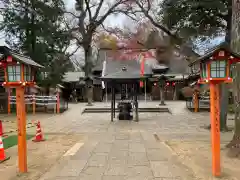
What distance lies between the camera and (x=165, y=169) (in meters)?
5.94

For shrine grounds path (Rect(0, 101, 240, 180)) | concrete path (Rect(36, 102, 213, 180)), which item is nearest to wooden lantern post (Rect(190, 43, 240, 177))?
shrine grounds path (Rect(0, 101, 240, 180))

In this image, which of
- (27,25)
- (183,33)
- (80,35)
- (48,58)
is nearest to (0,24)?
(27,25)

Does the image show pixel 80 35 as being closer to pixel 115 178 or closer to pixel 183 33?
pixel 183 33

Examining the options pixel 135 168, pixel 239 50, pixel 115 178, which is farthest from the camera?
pixel 239 50

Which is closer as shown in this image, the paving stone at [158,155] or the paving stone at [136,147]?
the paving stone at [158,155]

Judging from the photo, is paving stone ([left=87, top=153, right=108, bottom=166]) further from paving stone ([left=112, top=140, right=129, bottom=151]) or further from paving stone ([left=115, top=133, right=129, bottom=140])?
paving stone ([left=115, top=133, right=129, bottom=140])

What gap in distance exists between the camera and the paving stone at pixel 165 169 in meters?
5.54

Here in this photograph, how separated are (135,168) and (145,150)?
188 cm

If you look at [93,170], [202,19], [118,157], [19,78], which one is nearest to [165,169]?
[118,157]

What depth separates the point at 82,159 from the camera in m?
6.82

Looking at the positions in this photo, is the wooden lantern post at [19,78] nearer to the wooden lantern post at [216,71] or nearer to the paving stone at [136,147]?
the paving stone at [136,147]

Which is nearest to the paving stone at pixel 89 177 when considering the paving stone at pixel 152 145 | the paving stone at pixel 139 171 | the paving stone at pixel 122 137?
the paving stone at pixel 139 171

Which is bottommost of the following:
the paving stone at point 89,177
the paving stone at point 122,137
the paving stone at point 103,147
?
the paving stone at point 89,177

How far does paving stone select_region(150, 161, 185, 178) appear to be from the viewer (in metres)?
5.54
